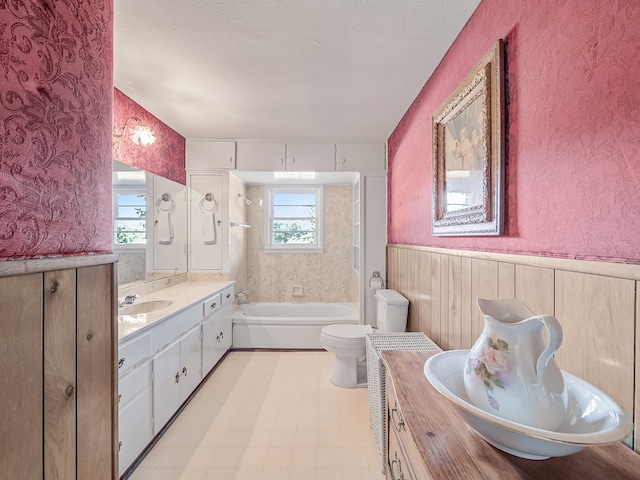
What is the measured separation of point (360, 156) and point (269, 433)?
268cm

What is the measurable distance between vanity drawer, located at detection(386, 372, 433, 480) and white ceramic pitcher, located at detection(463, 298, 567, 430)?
0.22 m

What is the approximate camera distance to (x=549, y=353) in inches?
21.1

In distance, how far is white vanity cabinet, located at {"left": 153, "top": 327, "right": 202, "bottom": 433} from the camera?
1757mm

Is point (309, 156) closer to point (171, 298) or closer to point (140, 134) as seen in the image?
point (140, 134)

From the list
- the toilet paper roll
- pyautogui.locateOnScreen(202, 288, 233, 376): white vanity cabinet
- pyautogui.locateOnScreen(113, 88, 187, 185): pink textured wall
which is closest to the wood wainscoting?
the toilet paper roll

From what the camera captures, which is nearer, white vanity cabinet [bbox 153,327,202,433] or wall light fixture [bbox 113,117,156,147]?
white vanity cabinet [bbox 153,327,202,433]

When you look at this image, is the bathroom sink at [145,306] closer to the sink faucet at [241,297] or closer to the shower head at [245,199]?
the sink faucet at [241,297]

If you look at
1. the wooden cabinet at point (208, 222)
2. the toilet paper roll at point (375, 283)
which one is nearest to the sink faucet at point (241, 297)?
the wooden cabinet at point (208, 222)

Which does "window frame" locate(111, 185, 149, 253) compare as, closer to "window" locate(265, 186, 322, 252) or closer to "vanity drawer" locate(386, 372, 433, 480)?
"window" locate(265, 186, 322, 252)

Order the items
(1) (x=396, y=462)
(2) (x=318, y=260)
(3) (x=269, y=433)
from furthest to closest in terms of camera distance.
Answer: (2) (x=318, y=260) < (3) (x=269, y=433) < (1) (x=396, y=462)

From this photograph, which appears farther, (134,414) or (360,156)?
(360,156)

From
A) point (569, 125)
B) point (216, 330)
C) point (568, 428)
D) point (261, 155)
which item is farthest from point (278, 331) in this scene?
point (569, 125)

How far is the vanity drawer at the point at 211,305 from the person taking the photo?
2398mm

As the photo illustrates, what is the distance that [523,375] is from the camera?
0.55m
